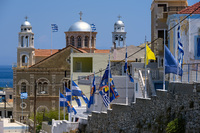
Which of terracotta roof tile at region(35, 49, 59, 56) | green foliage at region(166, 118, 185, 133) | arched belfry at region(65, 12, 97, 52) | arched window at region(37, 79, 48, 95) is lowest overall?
green foliage at region(166, 118, 185, 133)

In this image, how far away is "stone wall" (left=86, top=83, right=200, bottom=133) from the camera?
27.6 meters

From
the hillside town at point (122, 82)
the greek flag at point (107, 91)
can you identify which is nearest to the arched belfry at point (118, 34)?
the hillside town at point (122, 82)

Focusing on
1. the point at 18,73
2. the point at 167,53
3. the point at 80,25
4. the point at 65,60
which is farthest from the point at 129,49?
the point at 167,53

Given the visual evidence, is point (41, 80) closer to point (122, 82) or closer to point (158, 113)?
point (122, 82)

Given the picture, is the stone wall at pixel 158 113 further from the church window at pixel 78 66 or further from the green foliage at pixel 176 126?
the church window at pixel 78 66

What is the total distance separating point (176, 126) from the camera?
92.0 feet

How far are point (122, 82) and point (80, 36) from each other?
49.2 metres

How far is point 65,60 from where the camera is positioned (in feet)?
288

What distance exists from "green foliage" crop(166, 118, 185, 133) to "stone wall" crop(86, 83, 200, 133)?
0.19 meters

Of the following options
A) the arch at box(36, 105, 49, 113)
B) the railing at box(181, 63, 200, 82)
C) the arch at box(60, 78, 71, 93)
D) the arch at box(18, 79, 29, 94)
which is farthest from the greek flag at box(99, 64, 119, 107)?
the arch at box(18, 79, 29, 94)

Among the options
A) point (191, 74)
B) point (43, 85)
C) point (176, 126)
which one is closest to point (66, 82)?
point (43, 85)

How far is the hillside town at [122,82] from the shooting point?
30109mm

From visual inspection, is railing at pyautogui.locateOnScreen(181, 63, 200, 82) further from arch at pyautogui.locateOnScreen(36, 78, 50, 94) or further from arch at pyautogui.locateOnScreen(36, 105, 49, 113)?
arch at pyautogui.locateOnScreen(36, 78, 50, 94)

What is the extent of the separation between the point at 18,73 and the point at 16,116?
18.8 ft
